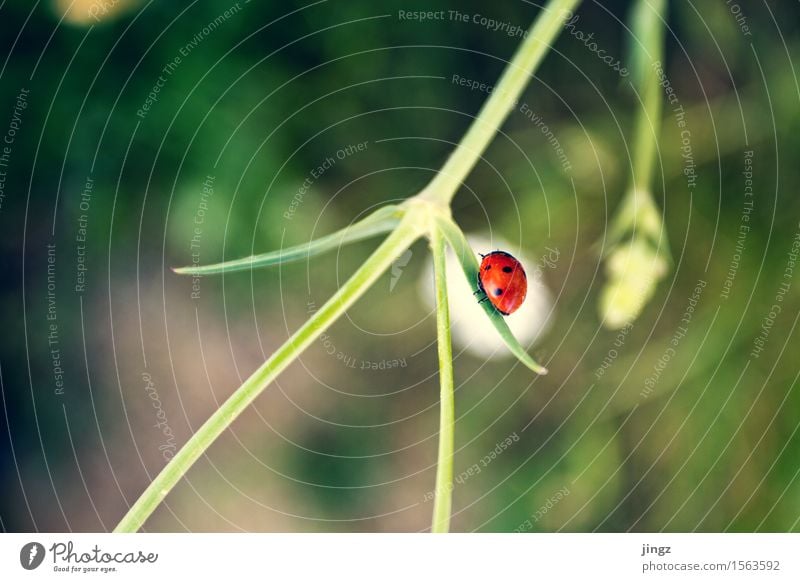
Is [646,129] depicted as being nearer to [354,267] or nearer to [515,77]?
[515,77]

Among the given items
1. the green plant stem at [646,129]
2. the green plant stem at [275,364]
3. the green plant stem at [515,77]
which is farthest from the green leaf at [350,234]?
the green plant stem at [646,129]

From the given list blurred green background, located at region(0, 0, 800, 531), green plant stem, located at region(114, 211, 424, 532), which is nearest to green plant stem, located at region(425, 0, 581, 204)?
blurred green background, located at region(0, 0, 800, 531)

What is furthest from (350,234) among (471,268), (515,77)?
(515,77)

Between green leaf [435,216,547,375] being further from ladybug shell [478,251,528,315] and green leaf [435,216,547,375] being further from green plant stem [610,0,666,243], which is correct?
green plant stem [610,0,666,243]

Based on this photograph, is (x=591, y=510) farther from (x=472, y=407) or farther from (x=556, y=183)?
(x=556, y=183)

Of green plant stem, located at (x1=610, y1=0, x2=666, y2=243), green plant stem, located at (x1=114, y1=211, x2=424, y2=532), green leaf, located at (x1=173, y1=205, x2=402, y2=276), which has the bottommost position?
green plant stem, located at (x1=114, y1=211, x2=424, y2=532)

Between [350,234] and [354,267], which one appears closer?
[350,234]

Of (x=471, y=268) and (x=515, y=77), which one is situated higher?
(x=515, y=77)
